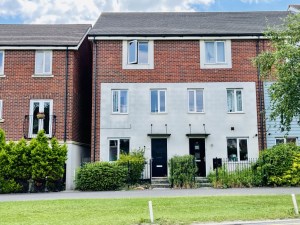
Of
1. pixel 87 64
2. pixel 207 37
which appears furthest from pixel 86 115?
pixel 207 37

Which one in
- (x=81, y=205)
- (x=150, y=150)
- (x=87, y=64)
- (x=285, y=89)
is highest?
(x=87, y=64)

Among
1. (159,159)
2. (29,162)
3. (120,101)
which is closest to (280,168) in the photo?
(159,159)

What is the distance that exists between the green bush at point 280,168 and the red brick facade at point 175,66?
4245 millimetres

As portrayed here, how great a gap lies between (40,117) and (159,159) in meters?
7.36

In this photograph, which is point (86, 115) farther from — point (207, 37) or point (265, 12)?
point (265, 12)

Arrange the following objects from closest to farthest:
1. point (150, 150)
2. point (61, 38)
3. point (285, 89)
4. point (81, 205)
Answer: point (81, 205) → point (285, 89) → point (150, 150) → point (61, 38)

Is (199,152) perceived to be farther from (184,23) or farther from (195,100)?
(184,23)

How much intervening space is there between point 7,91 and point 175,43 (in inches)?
416

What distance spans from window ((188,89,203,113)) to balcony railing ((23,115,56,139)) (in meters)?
8.19

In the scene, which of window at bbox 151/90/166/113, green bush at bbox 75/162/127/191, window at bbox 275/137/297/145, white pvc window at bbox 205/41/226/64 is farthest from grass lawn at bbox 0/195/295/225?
white pvc window at bbox 205/41/226/64

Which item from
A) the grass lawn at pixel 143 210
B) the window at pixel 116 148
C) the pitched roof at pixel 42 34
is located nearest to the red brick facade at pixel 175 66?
the pitched roof at pixel 42 34

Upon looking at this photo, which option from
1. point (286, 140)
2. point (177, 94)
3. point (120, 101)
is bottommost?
point (286, 140)

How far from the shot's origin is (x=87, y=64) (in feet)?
83.7

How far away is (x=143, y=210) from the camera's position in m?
11.7
